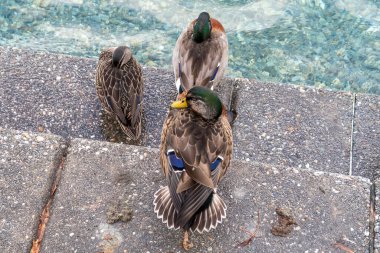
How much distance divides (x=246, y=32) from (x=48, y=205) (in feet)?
15.2

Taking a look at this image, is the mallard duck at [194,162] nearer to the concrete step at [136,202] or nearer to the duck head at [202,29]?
the concrete step at [136,202]

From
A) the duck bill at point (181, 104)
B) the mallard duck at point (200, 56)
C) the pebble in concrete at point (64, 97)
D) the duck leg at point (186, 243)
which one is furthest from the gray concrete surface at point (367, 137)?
the duck leg at point (186, 243)

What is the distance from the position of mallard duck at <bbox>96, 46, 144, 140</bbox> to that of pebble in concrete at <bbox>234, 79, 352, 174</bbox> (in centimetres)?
82

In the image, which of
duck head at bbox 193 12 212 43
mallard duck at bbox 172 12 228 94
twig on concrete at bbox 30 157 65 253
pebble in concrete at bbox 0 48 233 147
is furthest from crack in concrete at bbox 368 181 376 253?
duck head at bbox 193 12 212 43

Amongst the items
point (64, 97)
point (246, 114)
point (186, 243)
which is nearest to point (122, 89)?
point (64, 97)

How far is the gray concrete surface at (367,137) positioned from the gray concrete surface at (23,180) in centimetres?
222

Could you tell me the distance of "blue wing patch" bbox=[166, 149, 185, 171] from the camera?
349cm

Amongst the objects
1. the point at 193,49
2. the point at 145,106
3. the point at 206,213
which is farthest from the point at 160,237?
the point at 193,49

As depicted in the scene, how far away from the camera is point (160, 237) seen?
354cm

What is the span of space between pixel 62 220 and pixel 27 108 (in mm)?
1422

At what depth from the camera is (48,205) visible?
3689 mm

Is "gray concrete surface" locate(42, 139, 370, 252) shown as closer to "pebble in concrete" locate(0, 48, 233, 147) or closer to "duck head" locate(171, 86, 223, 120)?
"duck head" locate(171, 86, 223, 120)

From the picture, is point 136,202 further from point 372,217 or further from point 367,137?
point 367,137

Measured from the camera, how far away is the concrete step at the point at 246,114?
4.50 metres
